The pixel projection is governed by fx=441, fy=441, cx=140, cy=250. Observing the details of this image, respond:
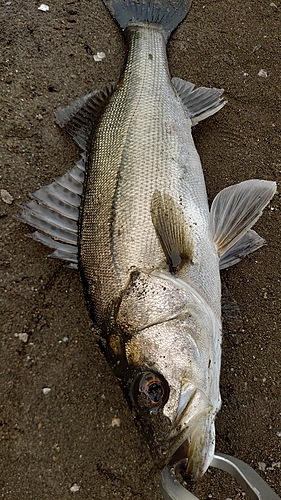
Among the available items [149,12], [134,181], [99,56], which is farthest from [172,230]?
[149,12]

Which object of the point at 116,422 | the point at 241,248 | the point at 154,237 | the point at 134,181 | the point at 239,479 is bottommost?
the point at 116,422

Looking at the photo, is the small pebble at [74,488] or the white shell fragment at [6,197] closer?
the small pebble at [74,488]

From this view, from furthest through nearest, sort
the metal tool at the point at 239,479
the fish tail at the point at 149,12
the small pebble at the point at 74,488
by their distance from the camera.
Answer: the fish tail at the point at 149,12 < the small pebble at the point at 74,488 < the metal tool at the point at 239,479

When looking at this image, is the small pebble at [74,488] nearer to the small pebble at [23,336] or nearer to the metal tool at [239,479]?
the metal tool at [239,479]

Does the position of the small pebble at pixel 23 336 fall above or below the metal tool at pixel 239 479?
above

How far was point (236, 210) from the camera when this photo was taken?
111 inches

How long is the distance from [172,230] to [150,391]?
2.96 feet

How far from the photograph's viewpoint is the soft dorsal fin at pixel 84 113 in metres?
3.09

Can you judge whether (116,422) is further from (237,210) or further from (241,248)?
(237,210)

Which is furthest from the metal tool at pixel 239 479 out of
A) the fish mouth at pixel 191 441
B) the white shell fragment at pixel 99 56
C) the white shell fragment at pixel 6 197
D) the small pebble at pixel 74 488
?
the white shell fragment at pixel 99 56

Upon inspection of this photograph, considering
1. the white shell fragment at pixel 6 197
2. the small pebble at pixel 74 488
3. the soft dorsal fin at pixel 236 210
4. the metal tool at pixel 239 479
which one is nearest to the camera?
the metal tool at pixel 239 479

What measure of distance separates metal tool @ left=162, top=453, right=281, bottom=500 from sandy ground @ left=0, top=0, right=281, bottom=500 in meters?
0.54

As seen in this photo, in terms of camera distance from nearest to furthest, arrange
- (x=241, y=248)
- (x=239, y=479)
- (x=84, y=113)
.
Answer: (x=239, y=479) → (x=241, y=248) → (x=84, y=113)

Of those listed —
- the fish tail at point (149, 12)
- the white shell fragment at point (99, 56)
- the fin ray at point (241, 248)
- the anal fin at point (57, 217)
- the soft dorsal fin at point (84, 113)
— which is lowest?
the fin ray at point (241, 248)
